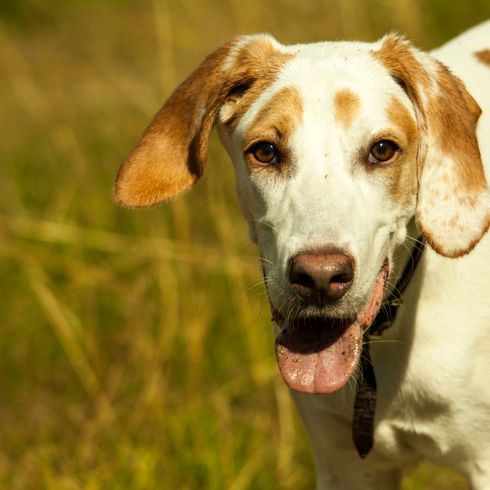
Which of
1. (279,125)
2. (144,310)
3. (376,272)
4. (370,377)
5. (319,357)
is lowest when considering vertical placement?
(144,310)

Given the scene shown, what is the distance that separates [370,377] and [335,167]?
2.22 ft

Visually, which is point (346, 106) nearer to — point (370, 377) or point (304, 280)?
point (304, 280)

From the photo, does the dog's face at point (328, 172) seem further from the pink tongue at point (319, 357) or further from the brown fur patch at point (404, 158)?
the pink tongue at point (319, 357)

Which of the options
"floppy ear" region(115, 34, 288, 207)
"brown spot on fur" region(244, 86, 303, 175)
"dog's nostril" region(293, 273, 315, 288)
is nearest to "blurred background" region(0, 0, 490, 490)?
"floppy ear" region(115, 34, 288, 207)

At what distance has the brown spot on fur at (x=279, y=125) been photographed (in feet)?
9.62

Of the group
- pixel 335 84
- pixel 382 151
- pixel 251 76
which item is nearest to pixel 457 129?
pixel 382 151

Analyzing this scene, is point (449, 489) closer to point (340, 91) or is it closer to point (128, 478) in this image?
point (128, 478)

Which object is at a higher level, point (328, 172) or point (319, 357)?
point (328, 172)

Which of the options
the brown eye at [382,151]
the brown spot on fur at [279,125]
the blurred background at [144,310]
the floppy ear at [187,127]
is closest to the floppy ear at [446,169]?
the brown eye at [382,151]

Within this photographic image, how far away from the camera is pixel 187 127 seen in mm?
3240

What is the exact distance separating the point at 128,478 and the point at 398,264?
60.6 inches

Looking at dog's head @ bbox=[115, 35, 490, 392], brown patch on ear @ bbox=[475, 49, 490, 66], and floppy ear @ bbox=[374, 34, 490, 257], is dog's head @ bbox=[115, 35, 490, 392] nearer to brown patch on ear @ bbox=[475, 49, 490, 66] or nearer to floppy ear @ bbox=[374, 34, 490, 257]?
floppy ear @ bbox=[374, 34, 490, 257]

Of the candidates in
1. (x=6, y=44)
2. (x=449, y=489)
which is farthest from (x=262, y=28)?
(x=449, y=489)

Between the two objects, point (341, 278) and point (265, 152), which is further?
point (265, 152)
